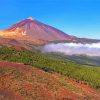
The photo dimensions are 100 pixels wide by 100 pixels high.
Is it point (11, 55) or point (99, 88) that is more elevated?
point (11, 55)

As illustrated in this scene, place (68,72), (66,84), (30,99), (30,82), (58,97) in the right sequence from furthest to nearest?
(68,72)
(66,84)
(30,82)
(58,97)
(30,99)

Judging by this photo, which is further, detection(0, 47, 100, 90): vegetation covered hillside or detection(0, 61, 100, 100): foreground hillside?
detection(0, 47, 100, 90): vegetation covered hillside

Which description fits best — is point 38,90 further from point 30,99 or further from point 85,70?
point 85,70

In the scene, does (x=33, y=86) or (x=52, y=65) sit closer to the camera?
(x=33, y=86)

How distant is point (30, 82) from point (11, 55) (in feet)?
129

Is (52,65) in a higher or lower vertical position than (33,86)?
higher

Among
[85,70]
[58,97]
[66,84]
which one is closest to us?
[58,97]

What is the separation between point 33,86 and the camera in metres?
81.8

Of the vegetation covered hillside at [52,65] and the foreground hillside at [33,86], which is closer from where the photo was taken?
the foreground hillside at [33,86]

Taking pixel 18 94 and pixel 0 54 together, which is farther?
pixel 0 54

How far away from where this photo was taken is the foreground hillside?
7575 centimetres

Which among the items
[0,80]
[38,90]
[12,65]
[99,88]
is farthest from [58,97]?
[99,88]

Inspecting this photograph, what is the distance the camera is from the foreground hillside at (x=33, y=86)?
2982 inches

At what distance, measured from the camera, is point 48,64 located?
418ft
